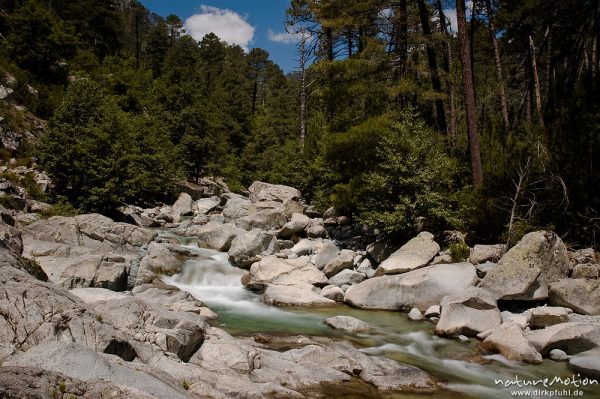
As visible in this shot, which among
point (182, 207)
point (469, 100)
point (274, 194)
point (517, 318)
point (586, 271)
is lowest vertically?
point (517, 318)

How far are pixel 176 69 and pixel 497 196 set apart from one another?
45.7 meters

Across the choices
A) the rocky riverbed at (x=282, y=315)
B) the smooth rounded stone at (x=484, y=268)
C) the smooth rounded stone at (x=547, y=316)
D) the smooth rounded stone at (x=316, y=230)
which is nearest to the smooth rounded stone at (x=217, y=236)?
the rocky riverbed at (x=282, y=315)

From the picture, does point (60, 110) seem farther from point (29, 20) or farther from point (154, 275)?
point (29, 20)

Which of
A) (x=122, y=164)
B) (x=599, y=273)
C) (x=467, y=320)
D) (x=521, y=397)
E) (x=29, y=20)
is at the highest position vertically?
(x=29, y=20)

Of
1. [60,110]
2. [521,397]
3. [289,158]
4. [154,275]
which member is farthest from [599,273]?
[289,158]

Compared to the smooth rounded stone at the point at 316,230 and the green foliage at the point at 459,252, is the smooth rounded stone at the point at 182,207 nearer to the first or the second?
the smooth rounded stone at the point at 316,230

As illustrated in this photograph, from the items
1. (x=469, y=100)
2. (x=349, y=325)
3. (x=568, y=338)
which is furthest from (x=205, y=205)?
(x=568, y=338)

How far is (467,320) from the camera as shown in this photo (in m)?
10.6

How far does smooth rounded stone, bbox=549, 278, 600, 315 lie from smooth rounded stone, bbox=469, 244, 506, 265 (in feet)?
6.93

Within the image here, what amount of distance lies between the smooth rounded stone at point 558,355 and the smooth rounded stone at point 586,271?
3541 millimetres

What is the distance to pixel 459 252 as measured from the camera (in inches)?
535

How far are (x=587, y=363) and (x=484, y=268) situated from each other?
4555 mm

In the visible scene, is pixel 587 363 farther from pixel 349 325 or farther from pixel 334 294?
pixel 334 294

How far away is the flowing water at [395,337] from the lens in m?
8.27
